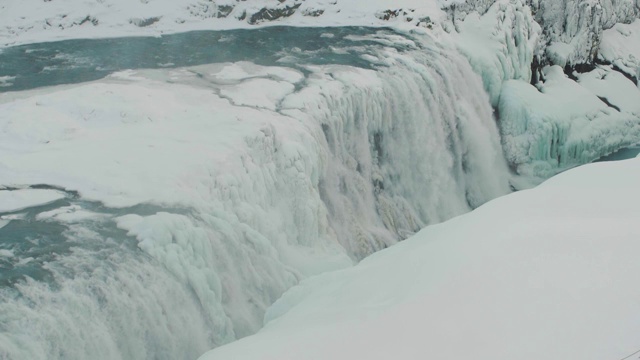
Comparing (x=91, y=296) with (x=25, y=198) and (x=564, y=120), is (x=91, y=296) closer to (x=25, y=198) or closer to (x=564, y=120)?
(x=25, y=198)

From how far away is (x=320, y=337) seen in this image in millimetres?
4613

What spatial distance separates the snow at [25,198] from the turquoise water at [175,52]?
153 inches

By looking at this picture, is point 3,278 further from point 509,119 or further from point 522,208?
point 509,119

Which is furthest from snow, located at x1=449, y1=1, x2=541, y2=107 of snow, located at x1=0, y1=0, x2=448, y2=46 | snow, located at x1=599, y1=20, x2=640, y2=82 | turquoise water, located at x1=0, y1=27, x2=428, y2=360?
turquoise water, located at x1=0, y1=27, x2=428, y2=360

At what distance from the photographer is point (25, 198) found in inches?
266

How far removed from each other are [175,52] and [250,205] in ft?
19.2

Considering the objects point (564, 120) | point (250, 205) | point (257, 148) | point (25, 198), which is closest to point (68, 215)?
point (25, 198)

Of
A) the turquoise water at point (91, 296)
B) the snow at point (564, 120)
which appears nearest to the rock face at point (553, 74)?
the snow at point (564, 120)

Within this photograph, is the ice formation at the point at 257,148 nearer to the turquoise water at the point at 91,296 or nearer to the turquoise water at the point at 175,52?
the turquoise water at the point at 91,296

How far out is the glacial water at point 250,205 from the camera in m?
5.55

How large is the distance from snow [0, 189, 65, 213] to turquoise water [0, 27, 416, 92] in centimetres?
388

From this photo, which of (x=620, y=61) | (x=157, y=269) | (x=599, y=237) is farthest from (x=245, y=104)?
(x=620, y=61)

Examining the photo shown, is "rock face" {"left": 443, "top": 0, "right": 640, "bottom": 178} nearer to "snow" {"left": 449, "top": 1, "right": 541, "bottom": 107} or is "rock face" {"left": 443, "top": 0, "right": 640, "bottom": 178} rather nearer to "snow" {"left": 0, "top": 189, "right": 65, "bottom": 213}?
"snow" {"left": 449, "top": 1, "right": 541, "bottom": 107}

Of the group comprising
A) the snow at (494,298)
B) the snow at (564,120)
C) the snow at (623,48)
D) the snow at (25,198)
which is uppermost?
the snow at (494,298)
